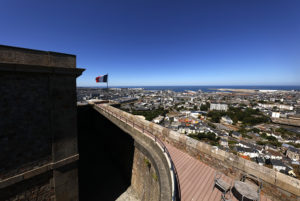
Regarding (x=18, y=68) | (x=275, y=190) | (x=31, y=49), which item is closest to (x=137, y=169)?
(x=275, y=190)

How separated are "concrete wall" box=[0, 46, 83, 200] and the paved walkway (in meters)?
5.35

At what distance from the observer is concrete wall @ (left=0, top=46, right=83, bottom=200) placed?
4238mm

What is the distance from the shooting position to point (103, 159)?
38.0ft

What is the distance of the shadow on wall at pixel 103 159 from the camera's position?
841 cm

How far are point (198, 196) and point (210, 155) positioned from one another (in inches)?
78.6

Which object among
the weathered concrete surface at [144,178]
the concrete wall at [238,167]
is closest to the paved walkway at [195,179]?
the concrete wall at [238,167]

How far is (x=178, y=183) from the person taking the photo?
4281mm

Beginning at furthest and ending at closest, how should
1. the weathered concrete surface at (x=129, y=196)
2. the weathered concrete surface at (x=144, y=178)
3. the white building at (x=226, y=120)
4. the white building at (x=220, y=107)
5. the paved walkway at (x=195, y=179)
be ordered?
the white building at (x=220, y=107)
the white building at (x=226, y=120)
the weathered concrete surface at (x=129, y=196)
the weathered concrete surface at (x=144, y=178)
the paved walkway at (x=195, y=179)

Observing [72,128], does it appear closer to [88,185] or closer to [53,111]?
[53,111]

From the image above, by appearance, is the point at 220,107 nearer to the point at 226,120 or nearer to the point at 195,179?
the point at 226,120

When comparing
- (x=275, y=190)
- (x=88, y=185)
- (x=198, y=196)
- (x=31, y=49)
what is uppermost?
(x=31, y=49)

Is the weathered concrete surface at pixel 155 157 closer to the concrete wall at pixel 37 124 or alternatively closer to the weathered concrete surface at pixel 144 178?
the weathered concrete surface at pixel 144 178

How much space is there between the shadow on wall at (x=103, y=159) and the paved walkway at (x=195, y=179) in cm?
369

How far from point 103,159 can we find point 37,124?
8.44 metres
